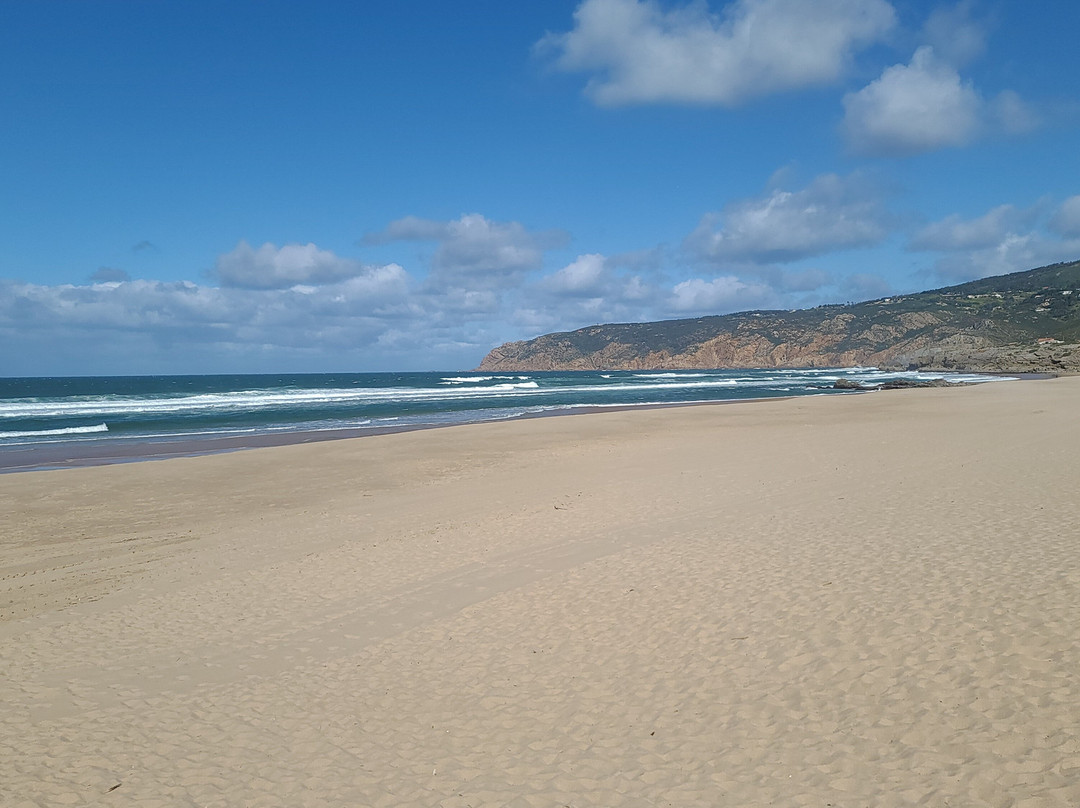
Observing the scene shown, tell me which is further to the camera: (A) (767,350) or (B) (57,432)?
(A) (767,350)

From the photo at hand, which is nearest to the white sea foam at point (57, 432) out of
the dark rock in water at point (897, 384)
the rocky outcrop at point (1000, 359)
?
the dark rock in water at point (897, 384)

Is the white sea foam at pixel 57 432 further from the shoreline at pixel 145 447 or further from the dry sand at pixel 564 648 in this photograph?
the dry sand at pixel 564 648

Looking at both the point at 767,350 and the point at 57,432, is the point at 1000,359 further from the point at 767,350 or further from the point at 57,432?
the point at 57,432

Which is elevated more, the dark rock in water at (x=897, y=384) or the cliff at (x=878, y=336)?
the cliff at (x=878, y=336)

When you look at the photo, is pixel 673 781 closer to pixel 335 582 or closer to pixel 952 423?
pixel 335 582

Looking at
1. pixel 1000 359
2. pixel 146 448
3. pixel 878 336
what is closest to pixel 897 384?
pixel 1000 359

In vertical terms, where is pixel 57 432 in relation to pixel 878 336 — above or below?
below

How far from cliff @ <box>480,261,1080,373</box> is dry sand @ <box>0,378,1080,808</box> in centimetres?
6736

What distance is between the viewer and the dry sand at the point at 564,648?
402 centimetres

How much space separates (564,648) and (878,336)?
142m

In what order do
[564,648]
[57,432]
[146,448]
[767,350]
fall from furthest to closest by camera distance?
[767,350], [57,432], [146,448], [564,648]

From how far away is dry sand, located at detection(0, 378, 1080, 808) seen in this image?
13.2 ft

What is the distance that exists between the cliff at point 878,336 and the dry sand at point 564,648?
67363 millimetres

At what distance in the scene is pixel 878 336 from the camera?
130375mm
